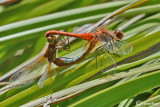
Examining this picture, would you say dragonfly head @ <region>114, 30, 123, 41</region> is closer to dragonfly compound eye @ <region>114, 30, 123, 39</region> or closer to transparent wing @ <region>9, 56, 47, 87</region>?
dragonfly compound eye @ <region>114, 30, 123, 39</region>

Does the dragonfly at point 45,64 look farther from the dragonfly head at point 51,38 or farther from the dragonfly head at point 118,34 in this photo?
the dragonfly head at point 118,34

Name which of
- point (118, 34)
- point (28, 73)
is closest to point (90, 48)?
point (118, 34)

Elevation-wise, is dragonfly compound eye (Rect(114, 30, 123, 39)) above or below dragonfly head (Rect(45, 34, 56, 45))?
below

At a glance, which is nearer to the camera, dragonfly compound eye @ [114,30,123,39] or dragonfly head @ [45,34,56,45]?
dragonfly head @ [45,34,56,45]

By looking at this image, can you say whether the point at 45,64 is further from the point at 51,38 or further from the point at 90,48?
the point at 90,48

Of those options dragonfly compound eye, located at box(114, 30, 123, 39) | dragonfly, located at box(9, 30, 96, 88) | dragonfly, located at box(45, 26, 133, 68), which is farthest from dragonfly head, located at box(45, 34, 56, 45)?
dragonfly compound eye, located at box(114, 30, 123, 39)

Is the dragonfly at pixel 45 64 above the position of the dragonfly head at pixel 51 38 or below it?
below

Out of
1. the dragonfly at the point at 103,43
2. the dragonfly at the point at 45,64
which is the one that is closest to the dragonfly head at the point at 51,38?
the dragonfly at the point at 45,64

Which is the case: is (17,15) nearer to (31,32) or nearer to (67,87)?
(31,32)
